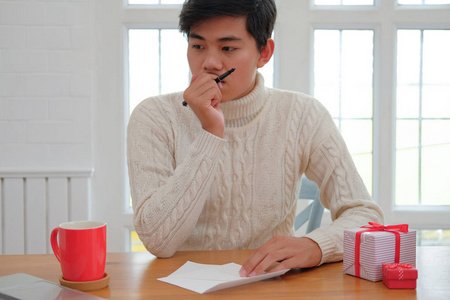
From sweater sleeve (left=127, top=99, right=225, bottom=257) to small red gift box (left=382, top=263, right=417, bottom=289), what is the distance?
1.61ft

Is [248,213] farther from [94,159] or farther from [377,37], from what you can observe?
[377,37]

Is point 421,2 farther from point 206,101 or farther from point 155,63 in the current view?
point 206,101

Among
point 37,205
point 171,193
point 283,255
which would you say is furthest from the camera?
point 37,205

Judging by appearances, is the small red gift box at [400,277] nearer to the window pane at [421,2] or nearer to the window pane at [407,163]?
the window pane at [407,163]

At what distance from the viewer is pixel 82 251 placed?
873 millimetres

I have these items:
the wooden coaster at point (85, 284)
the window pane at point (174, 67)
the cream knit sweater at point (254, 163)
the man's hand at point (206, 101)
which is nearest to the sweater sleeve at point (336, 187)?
the cream knit sweater at point (254, 163)

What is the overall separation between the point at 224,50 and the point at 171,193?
425mm

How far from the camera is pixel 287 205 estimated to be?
1504 mm

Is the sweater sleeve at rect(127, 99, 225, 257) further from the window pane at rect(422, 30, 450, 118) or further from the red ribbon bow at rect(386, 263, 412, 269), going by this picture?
the window pane at rect(422, 30, 450, 118)

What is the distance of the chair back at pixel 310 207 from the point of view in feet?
5.20

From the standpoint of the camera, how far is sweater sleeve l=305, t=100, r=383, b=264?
3.89 feet

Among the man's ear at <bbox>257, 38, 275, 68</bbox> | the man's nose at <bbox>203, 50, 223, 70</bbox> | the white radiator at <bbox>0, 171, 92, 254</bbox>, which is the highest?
the man's ear at <bbox>257, 38, 275, 68</bbox>

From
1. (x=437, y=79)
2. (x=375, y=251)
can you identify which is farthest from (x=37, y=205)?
(x=437, y=79)

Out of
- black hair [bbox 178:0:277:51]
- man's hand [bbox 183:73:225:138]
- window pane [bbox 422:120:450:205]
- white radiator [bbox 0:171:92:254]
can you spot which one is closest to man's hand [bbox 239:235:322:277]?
man's hand [bbox 183:73:225:138]
